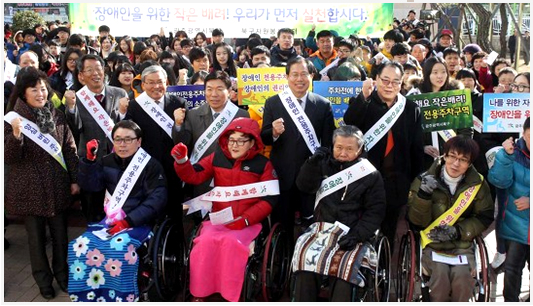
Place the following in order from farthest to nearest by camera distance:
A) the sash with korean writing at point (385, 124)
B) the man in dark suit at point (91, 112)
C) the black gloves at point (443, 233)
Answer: the man in dark suit at point (91, 112) < the sash with korean writing at point (385, 124) < the black gloves at point (443, 233)

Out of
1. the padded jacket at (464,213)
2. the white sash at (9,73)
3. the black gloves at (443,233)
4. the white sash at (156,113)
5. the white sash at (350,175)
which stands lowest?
the black gloves at (443,233)

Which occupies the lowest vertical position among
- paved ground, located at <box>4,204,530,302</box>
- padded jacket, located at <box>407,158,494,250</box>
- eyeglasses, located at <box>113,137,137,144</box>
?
paved ground, located at <box>4,204,530,302</box>

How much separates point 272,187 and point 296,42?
20.8 feet

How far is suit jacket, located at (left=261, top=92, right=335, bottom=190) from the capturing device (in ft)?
15.5

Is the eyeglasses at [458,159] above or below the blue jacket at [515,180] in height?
above

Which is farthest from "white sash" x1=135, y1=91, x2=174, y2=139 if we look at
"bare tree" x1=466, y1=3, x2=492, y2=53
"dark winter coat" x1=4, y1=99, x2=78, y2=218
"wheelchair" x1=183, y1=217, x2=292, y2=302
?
"bare tree" x1=466, y1=3, x2=492, y2=53

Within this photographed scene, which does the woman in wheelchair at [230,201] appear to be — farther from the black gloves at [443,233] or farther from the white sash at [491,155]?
the white sash at [491,155]

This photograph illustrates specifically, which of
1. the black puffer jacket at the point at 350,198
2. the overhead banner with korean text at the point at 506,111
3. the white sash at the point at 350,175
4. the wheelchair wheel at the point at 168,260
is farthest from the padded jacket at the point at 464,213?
the wheelchair wheel at the point at 168,260

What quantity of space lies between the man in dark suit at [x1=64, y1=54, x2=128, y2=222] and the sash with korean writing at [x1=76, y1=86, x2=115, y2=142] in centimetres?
2

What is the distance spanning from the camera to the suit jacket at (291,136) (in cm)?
471

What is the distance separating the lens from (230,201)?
446 cm

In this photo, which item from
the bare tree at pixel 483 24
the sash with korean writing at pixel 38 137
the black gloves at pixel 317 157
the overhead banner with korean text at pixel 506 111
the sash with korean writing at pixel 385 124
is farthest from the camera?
the bare tree at pixel 483 24

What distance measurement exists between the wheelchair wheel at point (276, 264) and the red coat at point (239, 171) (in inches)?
8.5

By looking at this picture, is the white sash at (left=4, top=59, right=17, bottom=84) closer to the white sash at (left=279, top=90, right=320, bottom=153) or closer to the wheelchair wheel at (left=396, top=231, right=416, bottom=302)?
the white sash at (left=279, top=90, right=320, bottom=153)
